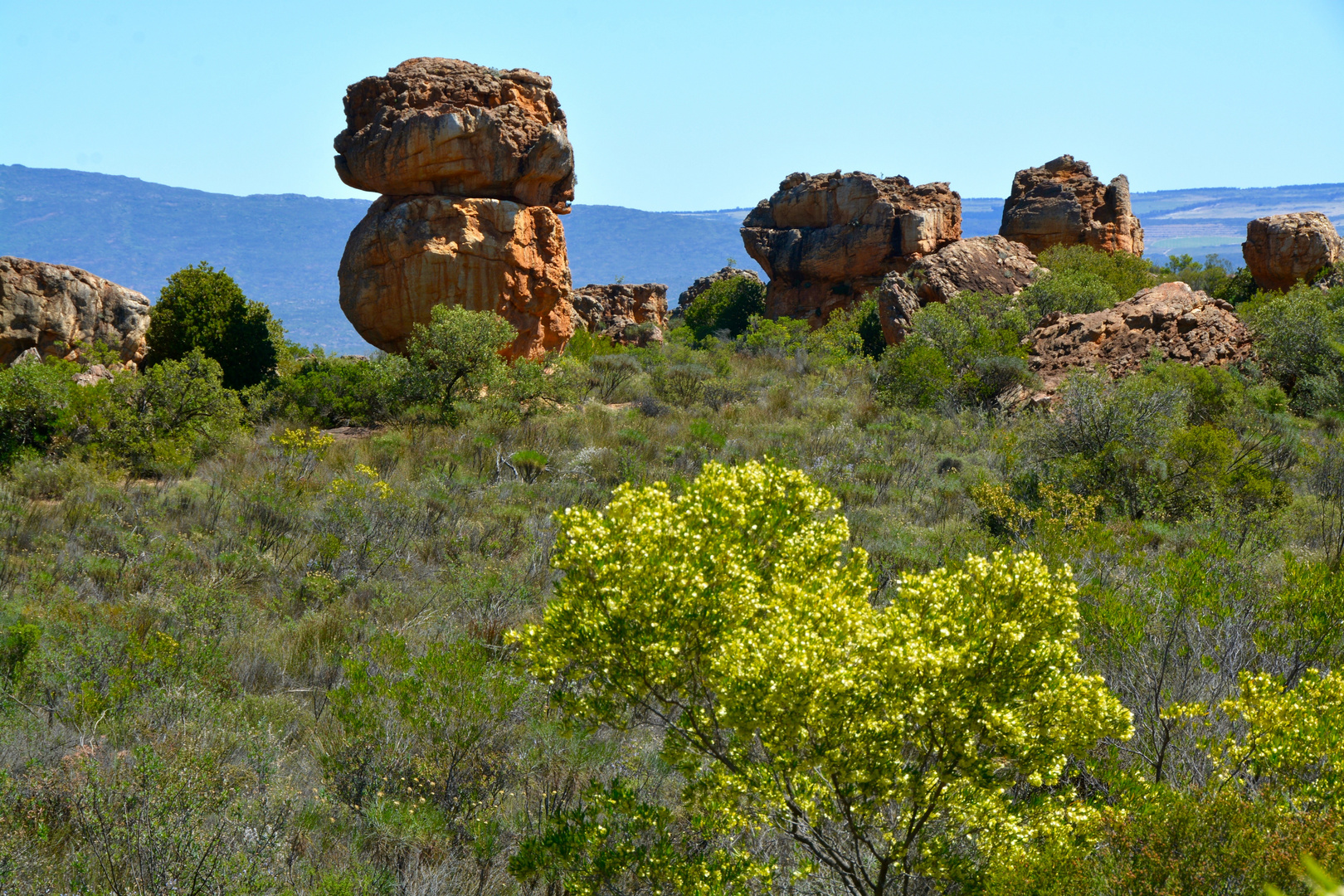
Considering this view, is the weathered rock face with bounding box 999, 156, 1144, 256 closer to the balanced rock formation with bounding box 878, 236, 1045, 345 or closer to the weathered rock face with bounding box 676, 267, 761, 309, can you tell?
the balanced rock formation with bounding box 878, 236, 1045, 345

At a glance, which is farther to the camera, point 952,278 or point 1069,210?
point 1069,210

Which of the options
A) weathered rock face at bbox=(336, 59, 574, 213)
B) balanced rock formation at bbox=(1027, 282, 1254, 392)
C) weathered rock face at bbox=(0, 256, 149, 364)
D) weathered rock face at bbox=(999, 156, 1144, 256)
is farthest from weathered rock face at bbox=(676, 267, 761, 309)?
weathered rock face at bbox=(0, 256, 149, 364)

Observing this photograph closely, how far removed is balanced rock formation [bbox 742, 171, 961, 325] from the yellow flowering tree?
30.0 m

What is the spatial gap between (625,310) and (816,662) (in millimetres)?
30968

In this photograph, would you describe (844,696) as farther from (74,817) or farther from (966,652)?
(74,817)

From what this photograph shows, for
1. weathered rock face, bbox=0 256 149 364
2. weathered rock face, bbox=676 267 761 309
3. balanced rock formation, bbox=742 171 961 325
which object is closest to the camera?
weathered rock face, bbox=0 256 149 364

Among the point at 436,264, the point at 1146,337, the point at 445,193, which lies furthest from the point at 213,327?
the point at 1146,337

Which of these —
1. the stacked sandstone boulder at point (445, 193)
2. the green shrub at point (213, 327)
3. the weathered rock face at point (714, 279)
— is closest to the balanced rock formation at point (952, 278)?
the stacked sandstone boulder at point (445, 193)

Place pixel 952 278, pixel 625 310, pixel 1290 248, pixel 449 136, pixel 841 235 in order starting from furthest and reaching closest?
pixel 841 235
pixel 625 310
pixel 1290 248
pixel 952 278
pixel 449 136

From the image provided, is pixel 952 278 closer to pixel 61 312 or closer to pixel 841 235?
pixel 841 235

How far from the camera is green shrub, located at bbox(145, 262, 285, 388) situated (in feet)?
48.4

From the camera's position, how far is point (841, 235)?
33.2 meters

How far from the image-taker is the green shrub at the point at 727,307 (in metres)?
38.5

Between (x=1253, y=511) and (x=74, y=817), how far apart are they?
10.8 m
